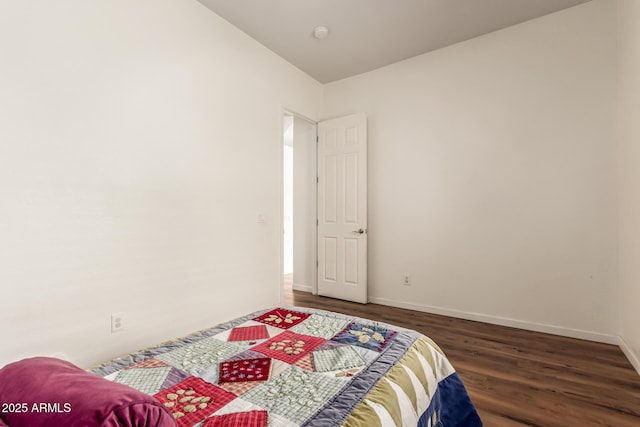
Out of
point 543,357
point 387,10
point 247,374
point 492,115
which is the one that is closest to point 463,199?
point 492,115

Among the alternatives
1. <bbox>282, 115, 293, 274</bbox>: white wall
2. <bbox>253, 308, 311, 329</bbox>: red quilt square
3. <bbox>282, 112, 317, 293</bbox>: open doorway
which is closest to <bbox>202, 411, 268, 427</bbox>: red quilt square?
<bbox>253, 308, 311, 329</bbox>: red quilt square

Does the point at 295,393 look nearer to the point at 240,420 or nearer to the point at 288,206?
the point at 240,420

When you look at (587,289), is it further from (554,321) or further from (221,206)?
(221,206)

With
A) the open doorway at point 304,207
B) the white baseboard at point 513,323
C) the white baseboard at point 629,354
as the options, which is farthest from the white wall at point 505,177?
the open doorway at point 304,207

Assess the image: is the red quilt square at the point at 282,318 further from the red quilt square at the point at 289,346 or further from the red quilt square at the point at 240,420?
the red quilt square at the point at 240,420

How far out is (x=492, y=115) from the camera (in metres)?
3.17

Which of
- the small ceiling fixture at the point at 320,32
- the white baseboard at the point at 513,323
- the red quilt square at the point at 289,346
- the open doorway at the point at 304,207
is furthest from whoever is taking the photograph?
the open doorway at the point at 304,207

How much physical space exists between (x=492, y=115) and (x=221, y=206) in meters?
2.81

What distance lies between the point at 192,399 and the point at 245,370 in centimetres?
23

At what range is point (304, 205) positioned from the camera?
15.0 feet

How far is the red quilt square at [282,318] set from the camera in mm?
1768

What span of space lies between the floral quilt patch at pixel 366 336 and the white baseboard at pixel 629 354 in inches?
76.0

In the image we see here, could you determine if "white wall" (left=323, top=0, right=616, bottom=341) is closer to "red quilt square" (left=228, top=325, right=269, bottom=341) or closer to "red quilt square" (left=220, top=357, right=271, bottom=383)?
"red quilt square" (left=228, top=325, right=269, bottom=341)

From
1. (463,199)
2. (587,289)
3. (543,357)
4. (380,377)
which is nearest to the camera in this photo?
(380,377)
